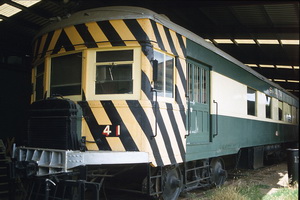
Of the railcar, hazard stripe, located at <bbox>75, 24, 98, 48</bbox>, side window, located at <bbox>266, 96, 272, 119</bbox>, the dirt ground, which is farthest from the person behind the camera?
side window, located at <bbox>266, 96, 272, 119</bbox>

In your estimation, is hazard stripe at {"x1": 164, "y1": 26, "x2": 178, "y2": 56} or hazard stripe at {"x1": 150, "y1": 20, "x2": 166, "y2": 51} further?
hazard stripe at {"x1": 164, "y1": 26, "x2": 178, "y2": 56}

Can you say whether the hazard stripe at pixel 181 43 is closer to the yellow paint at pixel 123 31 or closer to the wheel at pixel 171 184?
the yellow paint at pixel 123 31

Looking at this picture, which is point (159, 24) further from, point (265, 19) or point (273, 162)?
point (273, 162)

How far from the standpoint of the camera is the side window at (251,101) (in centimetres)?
1006

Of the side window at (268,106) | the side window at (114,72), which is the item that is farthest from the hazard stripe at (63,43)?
the side window at (268,106)

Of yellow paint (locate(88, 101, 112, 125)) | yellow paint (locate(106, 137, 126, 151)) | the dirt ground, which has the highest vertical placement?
yellow paint (locate(88, 101, 112, 125))

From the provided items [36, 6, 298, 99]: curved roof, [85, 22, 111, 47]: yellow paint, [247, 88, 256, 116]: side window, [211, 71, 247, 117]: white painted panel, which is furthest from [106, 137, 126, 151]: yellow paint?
[247, 88, 256, 116]: side window

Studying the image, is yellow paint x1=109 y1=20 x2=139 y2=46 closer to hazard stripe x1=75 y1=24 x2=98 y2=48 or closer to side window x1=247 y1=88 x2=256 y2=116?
hazard stripe x1=75 y1=24 x2=98 y2=48

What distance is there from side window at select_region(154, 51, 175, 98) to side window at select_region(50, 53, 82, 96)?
130 centimetres

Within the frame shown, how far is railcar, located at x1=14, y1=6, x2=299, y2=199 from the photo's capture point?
194 inches

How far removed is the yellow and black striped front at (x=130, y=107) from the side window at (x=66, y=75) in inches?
6.2

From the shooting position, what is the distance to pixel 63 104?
5.15 metres

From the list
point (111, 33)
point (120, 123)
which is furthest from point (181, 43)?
point (120, 123)

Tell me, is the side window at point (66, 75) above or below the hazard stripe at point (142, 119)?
above
